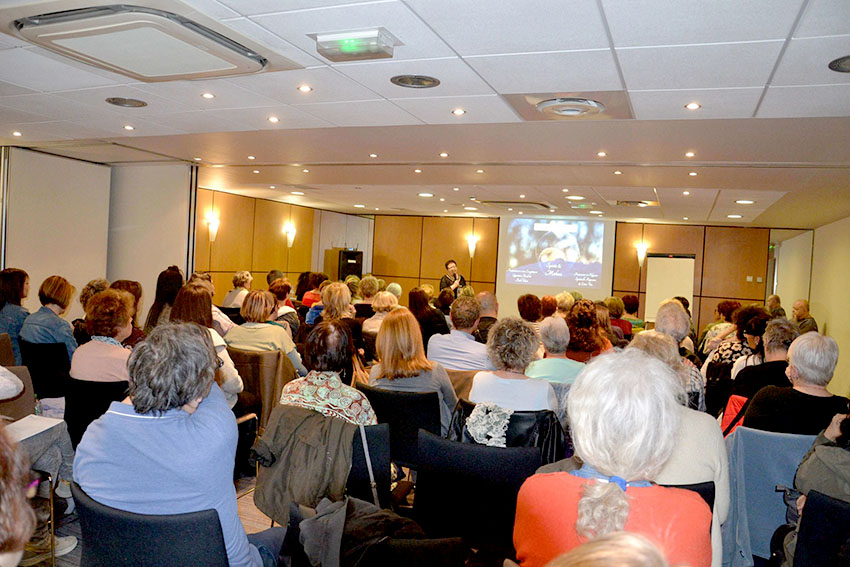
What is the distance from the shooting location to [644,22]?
9.43 ft

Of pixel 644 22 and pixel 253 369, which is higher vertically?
pixel 644 22

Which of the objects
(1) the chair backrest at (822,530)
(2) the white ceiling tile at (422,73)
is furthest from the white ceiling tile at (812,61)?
(1) the chair backrest at (822,530)

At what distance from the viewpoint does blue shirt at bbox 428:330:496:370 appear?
15.3 feet

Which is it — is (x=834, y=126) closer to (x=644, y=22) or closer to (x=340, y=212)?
(x=644, y=22)

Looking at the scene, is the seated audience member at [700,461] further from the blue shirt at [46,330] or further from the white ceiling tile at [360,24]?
the blue shirt at [46,330]

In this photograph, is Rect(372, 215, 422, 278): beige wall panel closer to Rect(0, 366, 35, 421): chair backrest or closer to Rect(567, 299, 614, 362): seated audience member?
Rect(567, 299, 614, 362): seated audience member

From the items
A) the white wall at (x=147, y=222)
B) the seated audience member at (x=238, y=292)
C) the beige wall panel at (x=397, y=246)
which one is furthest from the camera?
the beige wall panel at (x=397, y=246)

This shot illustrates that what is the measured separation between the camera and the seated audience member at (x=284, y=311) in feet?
20.6

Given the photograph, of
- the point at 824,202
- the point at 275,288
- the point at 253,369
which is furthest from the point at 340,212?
the point at 253,369

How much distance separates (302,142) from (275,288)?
5.35 feet

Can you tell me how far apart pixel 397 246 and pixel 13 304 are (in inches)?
467

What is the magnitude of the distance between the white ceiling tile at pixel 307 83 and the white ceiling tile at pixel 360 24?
575 mm

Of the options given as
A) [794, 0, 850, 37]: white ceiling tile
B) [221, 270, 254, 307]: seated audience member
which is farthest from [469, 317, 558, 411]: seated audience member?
[221, 270, 254, 307]: seated audience member

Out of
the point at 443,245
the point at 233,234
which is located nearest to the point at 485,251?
the point at 443,245
